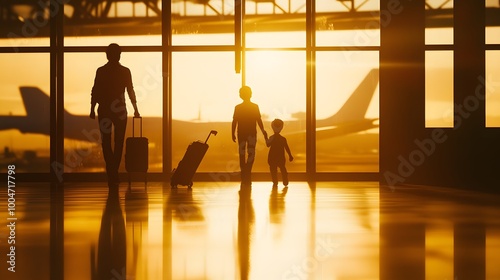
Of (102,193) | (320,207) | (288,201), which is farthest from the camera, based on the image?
(102,193)

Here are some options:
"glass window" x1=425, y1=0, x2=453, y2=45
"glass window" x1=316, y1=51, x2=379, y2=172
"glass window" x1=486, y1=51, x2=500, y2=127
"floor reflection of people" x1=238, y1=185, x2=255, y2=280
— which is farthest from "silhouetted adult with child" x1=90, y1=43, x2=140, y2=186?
"glass window" x1=486, y1=51, x2=500, y2=127

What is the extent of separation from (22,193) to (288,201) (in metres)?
3.98

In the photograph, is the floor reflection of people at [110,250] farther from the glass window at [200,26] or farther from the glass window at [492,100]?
the glass window at [492,100]

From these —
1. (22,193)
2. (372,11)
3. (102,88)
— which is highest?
(372,11)

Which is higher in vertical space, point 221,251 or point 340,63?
point 340,63

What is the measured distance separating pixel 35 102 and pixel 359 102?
228 inches

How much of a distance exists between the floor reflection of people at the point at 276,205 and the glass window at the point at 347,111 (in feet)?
12.2

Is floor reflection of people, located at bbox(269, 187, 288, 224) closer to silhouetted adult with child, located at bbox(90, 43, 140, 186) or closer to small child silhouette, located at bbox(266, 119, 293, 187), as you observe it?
small child silhouette, located at bbox(266, 119, 293, 187)

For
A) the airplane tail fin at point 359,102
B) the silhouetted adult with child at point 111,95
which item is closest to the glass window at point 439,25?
the airplane tail fin at point 359,102

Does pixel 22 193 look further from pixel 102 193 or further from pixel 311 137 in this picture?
pixel 311 137

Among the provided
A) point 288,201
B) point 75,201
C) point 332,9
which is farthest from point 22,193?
point 332,9

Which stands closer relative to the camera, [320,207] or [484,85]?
[320,207]

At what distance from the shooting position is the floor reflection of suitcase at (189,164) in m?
13.4

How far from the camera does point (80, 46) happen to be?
54.3ft
